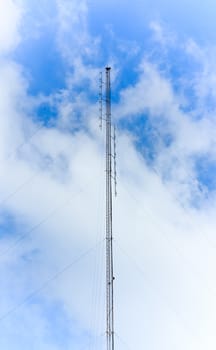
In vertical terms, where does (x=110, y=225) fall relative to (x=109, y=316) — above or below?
above

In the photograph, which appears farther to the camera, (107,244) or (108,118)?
(108,118)

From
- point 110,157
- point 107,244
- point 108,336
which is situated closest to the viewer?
point 108,336

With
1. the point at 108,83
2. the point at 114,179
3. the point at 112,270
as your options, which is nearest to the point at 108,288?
the point at 112,270

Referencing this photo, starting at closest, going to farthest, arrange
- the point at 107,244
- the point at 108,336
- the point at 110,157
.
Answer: the point at 108,336
the point at 107,244
the point at 110,157

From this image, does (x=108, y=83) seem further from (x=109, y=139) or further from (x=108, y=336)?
(x=108, y=336)

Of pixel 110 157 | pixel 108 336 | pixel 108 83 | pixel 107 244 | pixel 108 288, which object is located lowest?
pixel 108 336

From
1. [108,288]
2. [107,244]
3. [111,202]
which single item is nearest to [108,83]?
[111,202]

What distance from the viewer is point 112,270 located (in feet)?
104

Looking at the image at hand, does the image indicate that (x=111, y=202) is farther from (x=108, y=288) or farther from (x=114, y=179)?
(x=108, y=288)

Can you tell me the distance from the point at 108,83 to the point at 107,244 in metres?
11.8

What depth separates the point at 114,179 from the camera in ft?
111

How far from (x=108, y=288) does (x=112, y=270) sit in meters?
1.18

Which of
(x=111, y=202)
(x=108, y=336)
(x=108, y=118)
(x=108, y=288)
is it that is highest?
(x=108, y=118)

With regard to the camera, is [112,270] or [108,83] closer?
[112,270]
